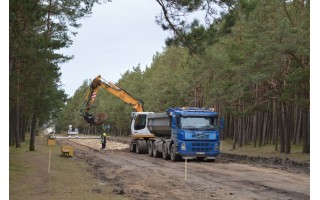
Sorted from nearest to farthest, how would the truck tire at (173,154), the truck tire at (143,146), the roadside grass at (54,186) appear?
the roadside grass at (54,186)
the truck tire at (173,154)
the truck tire at (143,146)

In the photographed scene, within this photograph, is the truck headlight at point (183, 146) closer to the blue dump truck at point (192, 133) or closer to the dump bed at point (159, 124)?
the blue dump truck at point (192, 133)

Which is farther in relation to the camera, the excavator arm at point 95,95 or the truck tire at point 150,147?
the excavator arm at point 95,95

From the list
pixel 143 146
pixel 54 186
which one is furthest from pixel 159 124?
pixel 54 186

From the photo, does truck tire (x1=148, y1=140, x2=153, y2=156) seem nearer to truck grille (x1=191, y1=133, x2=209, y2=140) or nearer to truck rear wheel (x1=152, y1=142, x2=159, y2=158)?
truck rear wheel (x1=152, y1=142, x2=159, y2=158)

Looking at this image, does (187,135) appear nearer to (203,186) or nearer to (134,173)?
(134,173)

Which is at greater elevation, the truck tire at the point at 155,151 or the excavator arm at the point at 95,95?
the excavator arm at the point at 95,95

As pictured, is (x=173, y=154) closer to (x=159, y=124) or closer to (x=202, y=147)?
(x=202, y=147)

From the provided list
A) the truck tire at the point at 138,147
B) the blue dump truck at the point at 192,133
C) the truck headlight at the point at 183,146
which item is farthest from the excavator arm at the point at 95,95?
the truck headlight at the point at 183,146

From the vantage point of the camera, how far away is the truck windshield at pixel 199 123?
1106 inches

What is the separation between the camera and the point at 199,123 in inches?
1116

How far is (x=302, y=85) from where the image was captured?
3109cm

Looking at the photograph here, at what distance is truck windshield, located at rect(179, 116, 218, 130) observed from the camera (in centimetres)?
2809

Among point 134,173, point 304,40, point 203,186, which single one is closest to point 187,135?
point 134,173
